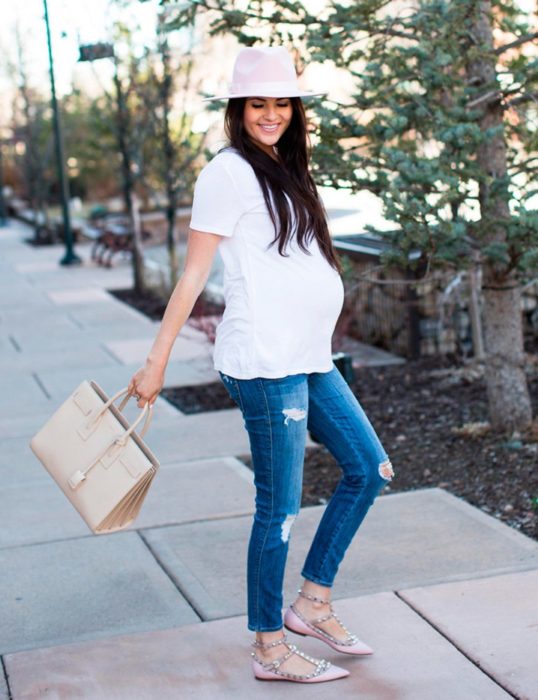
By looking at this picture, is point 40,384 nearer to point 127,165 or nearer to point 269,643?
point 269,643

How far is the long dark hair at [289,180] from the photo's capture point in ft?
10.7

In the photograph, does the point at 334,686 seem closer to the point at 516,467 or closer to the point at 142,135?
the point at 516,467

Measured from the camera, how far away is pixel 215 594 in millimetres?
4270

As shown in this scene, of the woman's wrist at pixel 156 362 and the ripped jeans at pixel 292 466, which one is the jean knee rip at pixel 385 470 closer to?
the ripped jeans at pixel 292 466

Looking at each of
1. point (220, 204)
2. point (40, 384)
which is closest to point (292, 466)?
point (220, 204)

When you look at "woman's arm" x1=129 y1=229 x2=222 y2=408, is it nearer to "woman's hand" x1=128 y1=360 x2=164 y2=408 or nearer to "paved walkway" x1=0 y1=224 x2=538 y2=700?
"woman's hand" x1=128 y1=360 x2=164 y2=408

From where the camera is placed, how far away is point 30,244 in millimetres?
23219

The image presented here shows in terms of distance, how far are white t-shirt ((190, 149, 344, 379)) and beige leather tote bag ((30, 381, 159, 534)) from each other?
0.37 m

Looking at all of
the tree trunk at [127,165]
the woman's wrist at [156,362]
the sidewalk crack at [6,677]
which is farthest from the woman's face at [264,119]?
the tree trunk at [127,165]

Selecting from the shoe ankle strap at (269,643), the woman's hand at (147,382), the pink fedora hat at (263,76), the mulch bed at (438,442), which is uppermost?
the pink fedora hat at (263,76)

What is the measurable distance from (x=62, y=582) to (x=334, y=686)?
1.46 m

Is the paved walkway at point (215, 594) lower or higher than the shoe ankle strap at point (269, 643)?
lower

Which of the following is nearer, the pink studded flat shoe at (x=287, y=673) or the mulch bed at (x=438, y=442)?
the pink studded flat shoe at (x=287, y=673)

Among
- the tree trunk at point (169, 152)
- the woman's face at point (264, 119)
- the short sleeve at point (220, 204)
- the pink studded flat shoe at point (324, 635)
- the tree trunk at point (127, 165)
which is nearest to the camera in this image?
the short sleeve at point (220, 204)
